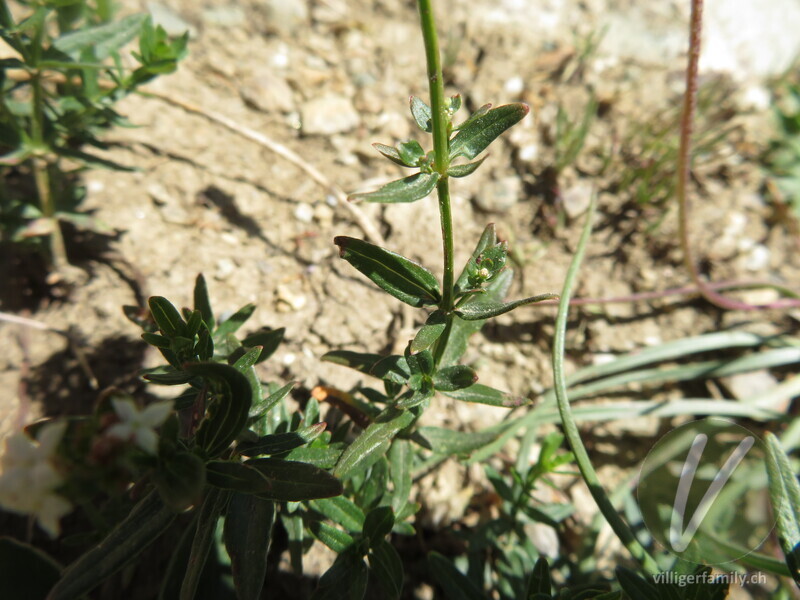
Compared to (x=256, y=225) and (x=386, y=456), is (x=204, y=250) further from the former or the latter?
(x=386, y=456)

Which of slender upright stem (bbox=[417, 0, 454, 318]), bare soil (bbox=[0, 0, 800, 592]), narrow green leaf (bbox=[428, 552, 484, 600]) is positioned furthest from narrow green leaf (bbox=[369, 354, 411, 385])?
bare soil (bbox=[0, 0, 800, 592])

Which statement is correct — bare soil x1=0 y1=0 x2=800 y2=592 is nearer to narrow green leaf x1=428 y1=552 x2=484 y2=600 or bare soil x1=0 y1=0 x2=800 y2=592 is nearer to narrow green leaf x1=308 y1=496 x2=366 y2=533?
narrow green leaf x1=428 y1=552 x2=484 y2=600

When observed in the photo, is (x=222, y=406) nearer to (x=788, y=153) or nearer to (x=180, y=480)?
(x=180, y=480)

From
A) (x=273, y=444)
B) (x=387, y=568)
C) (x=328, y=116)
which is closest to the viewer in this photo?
(x=273, y=444)

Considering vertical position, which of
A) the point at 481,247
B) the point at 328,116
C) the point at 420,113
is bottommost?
the point at 481,247

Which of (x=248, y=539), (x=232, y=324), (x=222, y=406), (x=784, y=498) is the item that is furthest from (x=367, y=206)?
(x=784, y=498)

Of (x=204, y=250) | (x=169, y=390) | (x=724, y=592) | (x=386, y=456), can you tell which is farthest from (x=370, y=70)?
(x=724, y=592)
